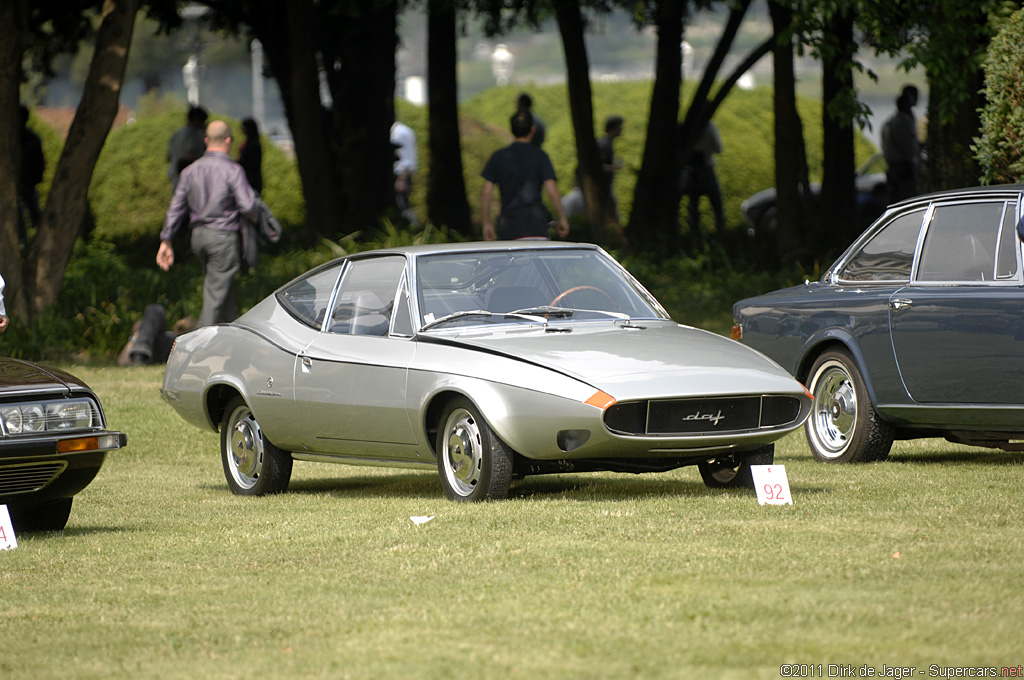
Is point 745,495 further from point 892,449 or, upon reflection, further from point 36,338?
point 36,338

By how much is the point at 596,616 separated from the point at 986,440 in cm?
509

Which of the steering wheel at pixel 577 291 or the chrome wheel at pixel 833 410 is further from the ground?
the steering wheel at pixel 577 291

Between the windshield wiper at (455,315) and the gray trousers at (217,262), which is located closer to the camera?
the windshield wiper at (455,315)

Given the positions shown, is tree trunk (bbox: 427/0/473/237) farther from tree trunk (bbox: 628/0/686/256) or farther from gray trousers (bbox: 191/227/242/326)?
gray trousers (bbox: 191/227/242/326)

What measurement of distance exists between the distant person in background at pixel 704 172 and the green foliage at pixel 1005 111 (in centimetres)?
1276

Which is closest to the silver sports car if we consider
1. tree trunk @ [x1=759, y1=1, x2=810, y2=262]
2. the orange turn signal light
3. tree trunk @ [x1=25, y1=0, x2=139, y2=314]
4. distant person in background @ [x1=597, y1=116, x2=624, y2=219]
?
the orange turn signal light

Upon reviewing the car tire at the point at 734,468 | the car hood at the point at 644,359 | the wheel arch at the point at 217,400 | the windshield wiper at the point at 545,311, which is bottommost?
the car tire at the point at 734,468

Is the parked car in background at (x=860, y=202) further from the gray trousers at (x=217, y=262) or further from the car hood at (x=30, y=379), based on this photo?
the car hood at (x=30, y=379)

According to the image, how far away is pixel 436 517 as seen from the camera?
795 centimetres

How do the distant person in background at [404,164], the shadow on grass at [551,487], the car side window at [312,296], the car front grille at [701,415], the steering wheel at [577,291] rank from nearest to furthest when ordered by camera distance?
the car front grille at [701,415]
the shadow on grass at [551,487]
the steering wheel at [577,291]
the car side window at [312,296]
the distant person in background at [404,164]

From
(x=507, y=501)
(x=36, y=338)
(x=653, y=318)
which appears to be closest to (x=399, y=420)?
(x=507, y=501)

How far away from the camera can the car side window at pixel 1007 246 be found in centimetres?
942

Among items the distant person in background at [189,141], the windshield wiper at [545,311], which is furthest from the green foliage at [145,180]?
the windshield wiper at [545,311]

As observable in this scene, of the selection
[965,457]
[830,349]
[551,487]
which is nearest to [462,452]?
[551,487]
